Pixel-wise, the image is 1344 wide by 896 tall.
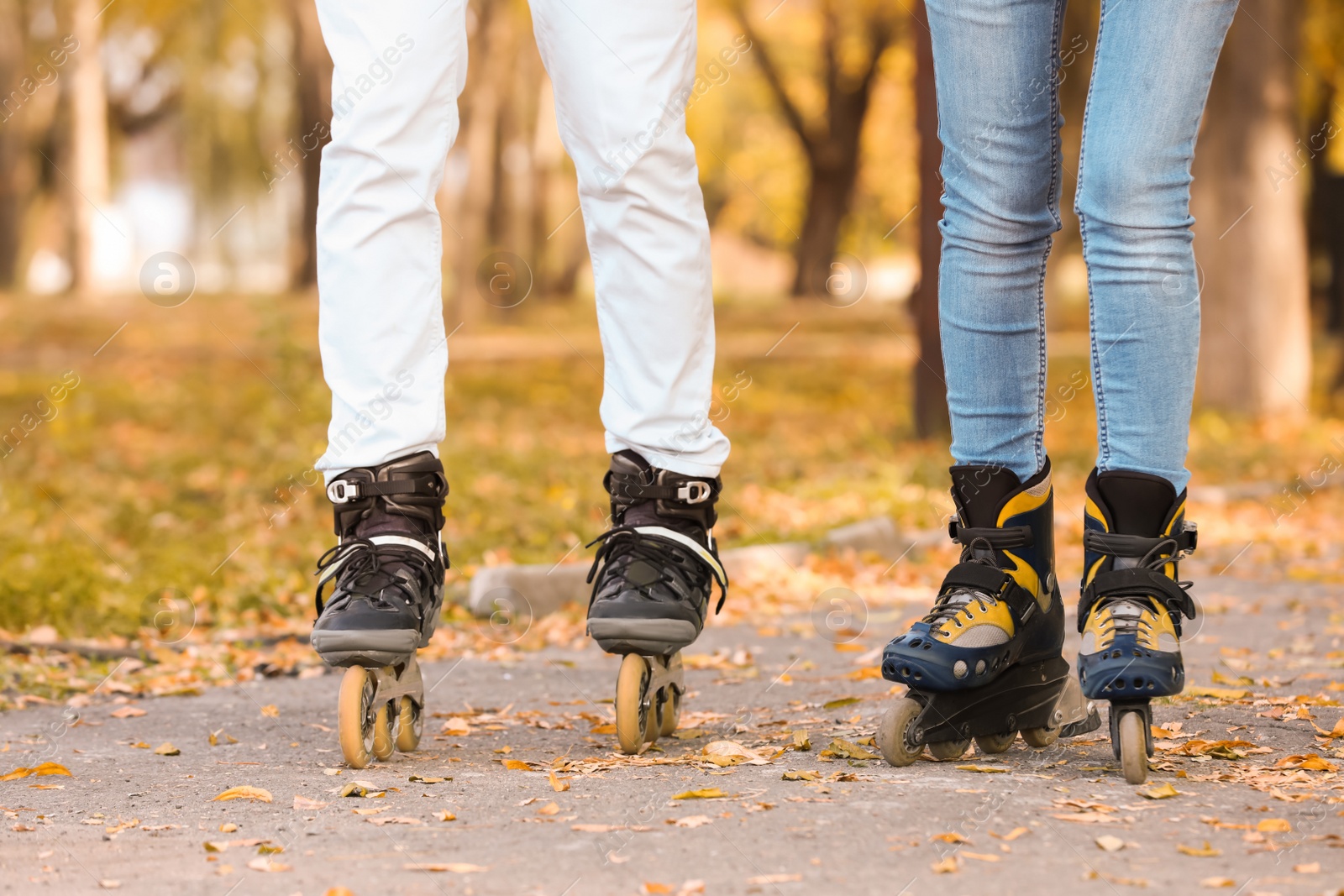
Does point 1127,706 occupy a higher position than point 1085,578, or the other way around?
point 1085,578

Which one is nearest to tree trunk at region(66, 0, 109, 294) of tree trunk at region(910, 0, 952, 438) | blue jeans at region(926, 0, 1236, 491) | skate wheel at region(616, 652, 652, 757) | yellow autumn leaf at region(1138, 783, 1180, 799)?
tree trunk at region(910, 0, 952, 438)

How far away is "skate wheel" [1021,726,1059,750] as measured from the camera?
2719mm

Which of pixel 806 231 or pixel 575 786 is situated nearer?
pixel 575 786

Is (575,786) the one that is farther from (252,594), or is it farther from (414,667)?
(252,594)

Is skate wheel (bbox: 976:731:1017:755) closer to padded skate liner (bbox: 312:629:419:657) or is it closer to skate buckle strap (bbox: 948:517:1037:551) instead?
skate buckle strap (bbox: 948:517:1037:551)

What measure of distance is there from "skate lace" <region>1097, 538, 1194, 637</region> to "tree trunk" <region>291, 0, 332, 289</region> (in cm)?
1837

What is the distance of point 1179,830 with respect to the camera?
6.99 ft

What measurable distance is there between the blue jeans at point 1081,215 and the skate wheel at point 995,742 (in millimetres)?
461

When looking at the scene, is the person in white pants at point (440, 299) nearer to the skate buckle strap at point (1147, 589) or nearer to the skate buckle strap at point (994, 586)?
the skate buckle strap at point (994, 586)

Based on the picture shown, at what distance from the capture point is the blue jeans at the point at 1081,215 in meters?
2.55

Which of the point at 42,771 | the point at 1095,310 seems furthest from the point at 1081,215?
the point at 42,771

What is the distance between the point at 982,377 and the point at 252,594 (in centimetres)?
295

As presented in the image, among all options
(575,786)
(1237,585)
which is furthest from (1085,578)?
(1237,585)

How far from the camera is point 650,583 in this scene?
280 cm
